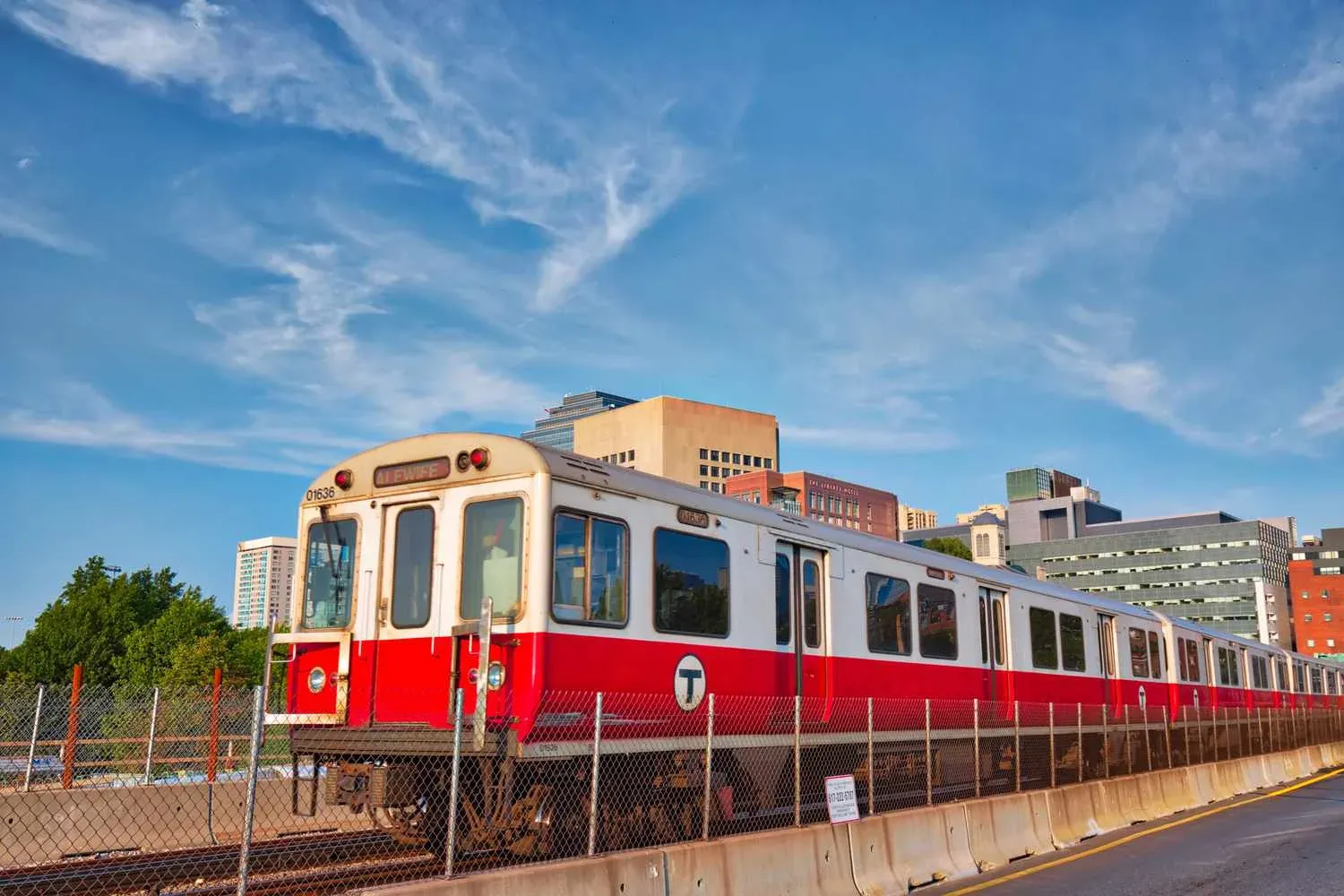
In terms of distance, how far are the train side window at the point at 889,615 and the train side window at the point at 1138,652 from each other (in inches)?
382

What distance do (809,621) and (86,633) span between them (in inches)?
3111

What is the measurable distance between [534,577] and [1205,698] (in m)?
22.4

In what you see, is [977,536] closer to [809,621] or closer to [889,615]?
[889,615]

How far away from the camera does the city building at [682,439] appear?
16562cm

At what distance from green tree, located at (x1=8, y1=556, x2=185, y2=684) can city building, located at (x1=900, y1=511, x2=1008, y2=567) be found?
226ft

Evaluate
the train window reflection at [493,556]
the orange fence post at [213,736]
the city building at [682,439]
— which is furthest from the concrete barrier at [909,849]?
the city building at [682,439]

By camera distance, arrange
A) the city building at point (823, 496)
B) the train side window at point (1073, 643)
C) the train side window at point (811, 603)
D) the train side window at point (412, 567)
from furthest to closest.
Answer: the city building at point (823, 496)
the train side window at point (1073, 643)
the train side window at point (811, 603)
the train side window at point (412, 567)

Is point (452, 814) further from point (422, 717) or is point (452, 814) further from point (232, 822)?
point (232, 822)

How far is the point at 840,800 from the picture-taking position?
974 centimetres

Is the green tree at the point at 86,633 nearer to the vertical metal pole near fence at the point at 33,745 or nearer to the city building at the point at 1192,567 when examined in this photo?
the vertical metal pole near fence at the point at 33,745

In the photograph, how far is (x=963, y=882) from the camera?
10.6 m

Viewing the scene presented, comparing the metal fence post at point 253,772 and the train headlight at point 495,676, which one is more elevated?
the train headlight at point 495,676

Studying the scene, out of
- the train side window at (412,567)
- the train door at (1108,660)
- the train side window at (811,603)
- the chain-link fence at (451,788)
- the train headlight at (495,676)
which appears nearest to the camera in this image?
the chain-link fence at (451,788)

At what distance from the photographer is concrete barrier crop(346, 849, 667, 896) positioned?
6387mm
